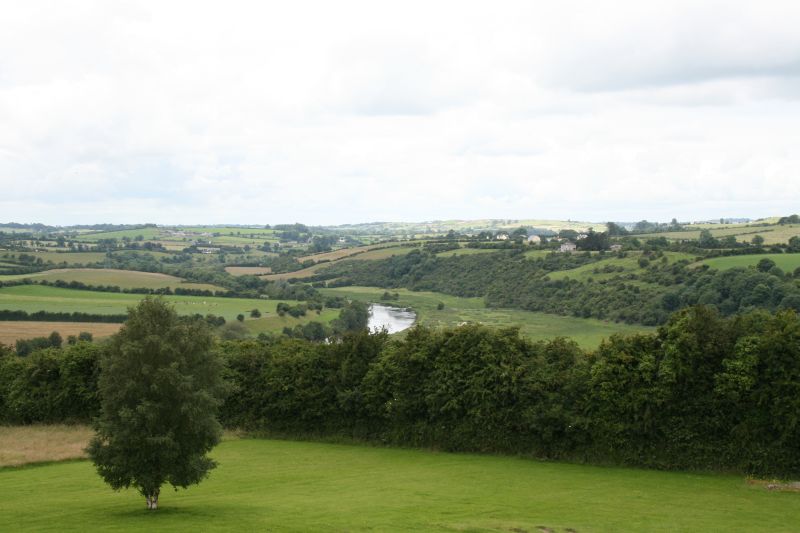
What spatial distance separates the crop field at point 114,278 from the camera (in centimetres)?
13612

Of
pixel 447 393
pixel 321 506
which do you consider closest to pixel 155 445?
pixel 321 506

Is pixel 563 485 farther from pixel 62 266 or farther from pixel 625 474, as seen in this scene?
pixel 62 266

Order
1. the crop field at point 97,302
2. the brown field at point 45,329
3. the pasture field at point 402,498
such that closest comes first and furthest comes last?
the pasture field at point 402,498 < the brown field at point 45,329 < the crop field at point 97,302

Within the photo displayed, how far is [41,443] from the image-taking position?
43.4m

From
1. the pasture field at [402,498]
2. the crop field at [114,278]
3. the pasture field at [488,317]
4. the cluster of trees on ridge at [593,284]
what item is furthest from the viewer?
the crop field at [114,278]

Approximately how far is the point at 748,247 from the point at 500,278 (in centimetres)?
5312

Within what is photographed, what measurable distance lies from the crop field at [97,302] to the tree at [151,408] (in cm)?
8045

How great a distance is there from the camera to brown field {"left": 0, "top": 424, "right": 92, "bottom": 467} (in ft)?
128

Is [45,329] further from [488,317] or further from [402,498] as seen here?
[402,498]

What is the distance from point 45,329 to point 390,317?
6374cm

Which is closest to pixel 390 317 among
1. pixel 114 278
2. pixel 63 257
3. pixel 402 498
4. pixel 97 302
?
pixel 97 302

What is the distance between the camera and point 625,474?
114ft

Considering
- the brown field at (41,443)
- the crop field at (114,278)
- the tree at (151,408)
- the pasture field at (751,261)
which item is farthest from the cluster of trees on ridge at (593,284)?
the tree at (151,408)

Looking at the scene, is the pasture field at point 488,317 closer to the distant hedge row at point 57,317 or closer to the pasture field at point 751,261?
the pasture field at point 751,261
